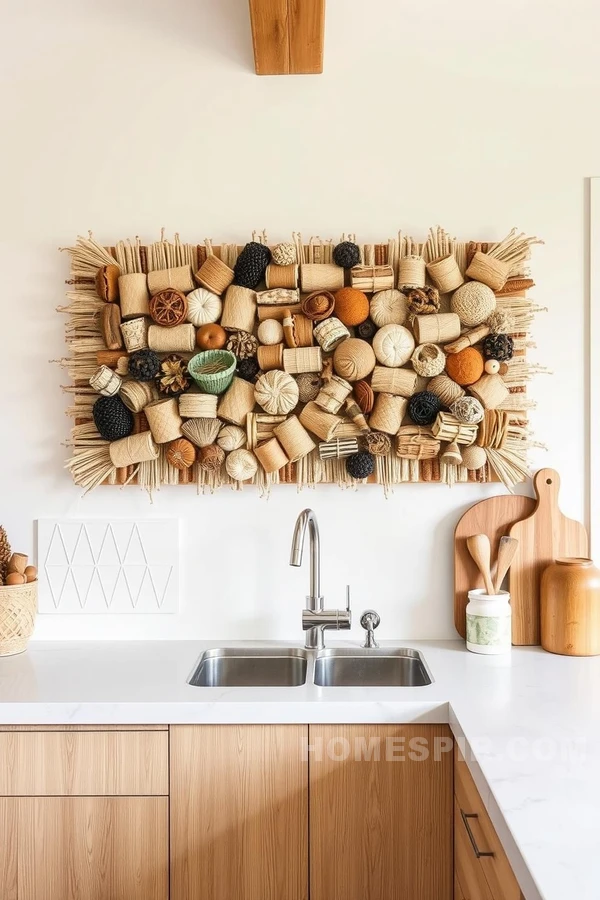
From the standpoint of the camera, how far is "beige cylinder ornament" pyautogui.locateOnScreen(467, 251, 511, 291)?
1.83 metres

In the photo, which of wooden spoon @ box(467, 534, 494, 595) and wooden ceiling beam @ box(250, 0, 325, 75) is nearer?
wooden ceiling beam @ box(250, 0, 325, 75)

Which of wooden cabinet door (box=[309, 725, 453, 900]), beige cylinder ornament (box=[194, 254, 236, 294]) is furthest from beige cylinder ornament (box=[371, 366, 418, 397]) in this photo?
wooden cabinet door (box=[309, 725, 453, 900])

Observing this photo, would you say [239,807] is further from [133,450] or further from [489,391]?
[489,391]

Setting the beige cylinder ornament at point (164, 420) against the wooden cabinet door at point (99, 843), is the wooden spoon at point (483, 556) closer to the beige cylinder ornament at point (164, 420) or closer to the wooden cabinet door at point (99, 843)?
the beige cylinder ornament at point (164, 420)

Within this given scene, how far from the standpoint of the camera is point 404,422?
6.17 feet

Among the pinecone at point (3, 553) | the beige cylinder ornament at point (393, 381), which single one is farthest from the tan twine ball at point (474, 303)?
the pinecone at point (3, 553)

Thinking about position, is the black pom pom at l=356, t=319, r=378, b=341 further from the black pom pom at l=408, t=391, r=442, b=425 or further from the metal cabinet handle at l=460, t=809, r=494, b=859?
the metal cabinet handle at l=460, t=809, r=494, b=859

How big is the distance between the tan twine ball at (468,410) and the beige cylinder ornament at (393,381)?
0.13m

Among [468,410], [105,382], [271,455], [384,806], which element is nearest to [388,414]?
[468,410]

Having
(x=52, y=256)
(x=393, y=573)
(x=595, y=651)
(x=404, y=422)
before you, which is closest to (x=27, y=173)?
(x=52, y=256)

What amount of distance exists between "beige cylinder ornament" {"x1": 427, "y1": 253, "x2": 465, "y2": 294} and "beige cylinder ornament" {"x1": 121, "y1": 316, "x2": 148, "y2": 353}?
780 millimetres

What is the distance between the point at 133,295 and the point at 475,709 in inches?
51.8

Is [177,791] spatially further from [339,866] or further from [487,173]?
[487,173]

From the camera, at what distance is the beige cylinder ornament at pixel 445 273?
6.04ft
